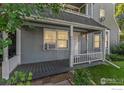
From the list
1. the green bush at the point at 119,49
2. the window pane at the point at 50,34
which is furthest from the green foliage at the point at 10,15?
the window pane at the point at 50,34

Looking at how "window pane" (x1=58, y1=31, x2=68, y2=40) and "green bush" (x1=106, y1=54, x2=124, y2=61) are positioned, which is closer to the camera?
"green bush" (x1=106, y1=54, x2=124, y2=61)

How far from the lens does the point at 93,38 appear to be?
6242 mm

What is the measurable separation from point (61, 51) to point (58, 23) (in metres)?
0.98

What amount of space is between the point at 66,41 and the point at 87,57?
42.1 inches

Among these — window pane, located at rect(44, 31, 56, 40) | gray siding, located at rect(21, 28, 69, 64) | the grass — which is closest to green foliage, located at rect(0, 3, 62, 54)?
the grass

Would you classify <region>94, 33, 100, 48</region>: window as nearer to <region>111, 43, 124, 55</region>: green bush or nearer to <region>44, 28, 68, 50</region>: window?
<region>44, 28, 68, 50</region>: window

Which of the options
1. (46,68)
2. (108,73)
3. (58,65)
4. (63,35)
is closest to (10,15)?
(108,73)

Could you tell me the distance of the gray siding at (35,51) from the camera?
225 inches

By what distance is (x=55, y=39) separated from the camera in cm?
667

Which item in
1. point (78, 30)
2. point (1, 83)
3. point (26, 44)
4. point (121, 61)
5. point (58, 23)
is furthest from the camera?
point (78, 30)

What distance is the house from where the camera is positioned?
5648 millimetres

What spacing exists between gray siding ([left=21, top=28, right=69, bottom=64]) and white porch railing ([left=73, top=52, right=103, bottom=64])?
0.43 m
